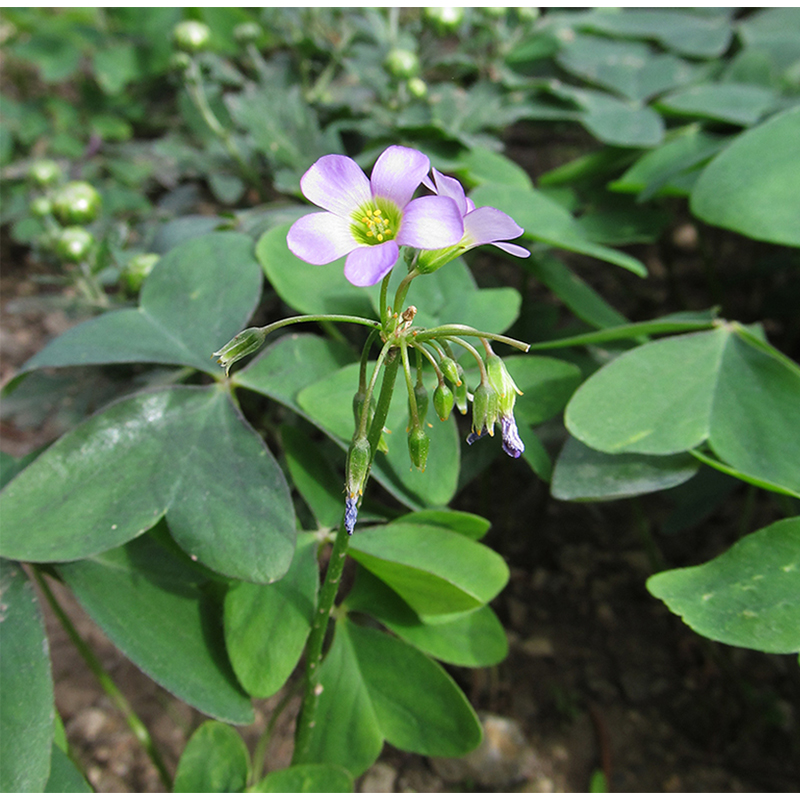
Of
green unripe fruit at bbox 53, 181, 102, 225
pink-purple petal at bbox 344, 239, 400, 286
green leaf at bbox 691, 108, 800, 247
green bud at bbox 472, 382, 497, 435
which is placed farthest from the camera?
green unripe fruit at bbox 53, 181, 102, 225

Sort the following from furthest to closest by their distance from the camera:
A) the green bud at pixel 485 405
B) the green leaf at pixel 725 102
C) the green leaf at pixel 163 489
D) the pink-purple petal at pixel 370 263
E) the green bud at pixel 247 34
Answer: the green bud at pixel 247 34
the green leaf at pixel 725 102
the green leaf at pixel 163 489
the green bud at pixel 485 405
the pink-purple petal at pixel 370 263

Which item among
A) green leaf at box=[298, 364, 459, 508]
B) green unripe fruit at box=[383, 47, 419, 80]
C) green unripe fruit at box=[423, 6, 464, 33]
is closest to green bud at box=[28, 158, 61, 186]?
green unripe fruit at box=[383, 47, 419, 80]

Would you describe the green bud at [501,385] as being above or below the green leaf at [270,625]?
above

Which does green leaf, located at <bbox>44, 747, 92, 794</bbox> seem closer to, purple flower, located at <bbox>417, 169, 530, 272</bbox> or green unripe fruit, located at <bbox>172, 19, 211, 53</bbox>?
purple flower, located at <bbox>417, 169, 530, 272</bbox>

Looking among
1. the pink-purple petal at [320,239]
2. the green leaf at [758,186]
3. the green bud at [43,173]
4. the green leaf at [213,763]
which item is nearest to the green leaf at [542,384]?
the green leaf at [758,186]

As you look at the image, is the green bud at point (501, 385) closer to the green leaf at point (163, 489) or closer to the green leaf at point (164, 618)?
the green leaf at point (163, 489)

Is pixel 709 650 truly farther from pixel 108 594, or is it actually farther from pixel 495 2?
pixel 495 2
